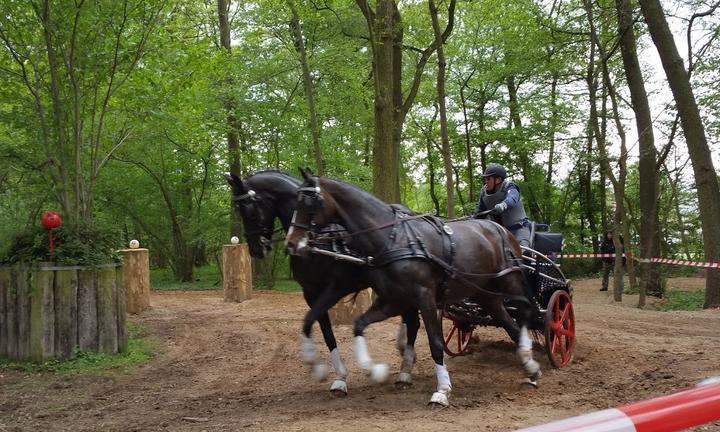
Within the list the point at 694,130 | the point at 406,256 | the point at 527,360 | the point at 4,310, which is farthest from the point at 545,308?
the point at 694,130

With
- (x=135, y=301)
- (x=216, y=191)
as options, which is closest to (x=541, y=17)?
(x=216, y=191)

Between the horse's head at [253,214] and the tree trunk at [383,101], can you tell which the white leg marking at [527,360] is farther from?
the tree trunk at [383,101]

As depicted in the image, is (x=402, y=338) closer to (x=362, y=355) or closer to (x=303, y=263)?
(x=303, y=263)

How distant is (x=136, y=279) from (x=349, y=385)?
7.84 m

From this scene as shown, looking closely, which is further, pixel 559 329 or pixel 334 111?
pixel 334 111

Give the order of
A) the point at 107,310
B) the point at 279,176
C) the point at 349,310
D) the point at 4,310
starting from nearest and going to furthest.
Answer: the point at 279,176 → the point at 4,310 → the point at 107,310 → the point at 349,310

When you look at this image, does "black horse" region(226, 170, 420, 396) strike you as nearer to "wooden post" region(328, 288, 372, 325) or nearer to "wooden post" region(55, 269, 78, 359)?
"wooden post" region(55, 269, 78, 359)

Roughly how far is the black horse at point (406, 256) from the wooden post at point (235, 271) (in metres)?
8.71

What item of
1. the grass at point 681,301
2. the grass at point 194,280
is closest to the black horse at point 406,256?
the grass at point 681,301

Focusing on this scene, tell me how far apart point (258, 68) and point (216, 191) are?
4.60m

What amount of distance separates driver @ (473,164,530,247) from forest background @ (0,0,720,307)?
2971mm

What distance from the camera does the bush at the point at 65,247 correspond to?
7786mm

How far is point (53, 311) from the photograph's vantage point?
301 inches

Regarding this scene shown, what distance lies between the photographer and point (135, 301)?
12.7 meters
